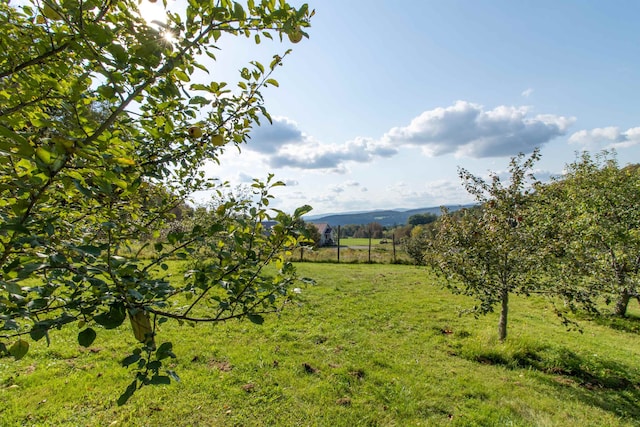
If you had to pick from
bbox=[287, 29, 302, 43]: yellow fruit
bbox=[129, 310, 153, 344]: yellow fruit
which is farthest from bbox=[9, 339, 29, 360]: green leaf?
bbox=[287, 29, 302, 43]: yellow fruit

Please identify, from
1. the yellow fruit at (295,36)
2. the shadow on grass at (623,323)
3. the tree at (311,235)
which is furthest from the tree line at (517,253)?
the yellow fruit at (295,36)

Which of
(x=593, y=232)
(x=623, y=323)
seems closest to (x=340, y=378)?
(x=593, y=232)

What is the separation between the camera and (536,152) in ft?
19.0

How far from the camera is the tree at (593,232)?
5.57 meters

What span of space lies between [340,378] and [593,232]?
24.6 ft

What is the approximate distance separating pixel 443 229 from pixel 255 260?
5895mm

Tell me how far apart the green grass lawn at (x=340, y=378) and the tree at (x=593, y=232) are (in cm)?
132

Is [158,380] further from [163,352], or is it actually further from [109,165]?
[109,165]

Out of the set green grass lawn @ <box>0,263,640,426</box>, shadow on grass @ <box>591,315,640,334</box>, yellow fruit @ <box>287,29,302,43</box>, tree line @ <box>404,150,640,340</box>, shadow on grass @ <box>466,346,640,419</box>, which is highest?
yellow fruit @ <box>287,29,302,43</box>

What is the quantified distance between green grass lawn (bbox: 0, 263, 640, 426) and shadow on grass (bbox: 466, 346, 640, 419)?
22 mm

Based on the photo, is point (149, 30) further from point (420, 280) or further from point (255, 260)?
point (420, 280)

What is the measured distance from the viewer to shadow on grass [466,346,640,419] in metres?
4.62

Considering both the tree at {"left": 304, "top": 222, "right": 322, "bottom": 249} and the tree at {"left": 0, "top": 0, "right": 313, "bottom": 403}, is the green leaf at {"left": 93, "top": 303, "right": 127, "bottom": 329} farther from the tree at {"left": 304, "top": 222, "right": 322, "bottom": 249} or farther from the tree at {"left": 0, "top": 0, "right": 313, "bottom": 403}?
the tree at {"left": 304, "top": 222, "right": 322, "bottom": 249}

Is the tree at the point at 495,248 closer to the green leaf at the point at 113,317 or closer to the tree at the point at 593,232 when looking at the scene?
the tree at the point at 593,232
